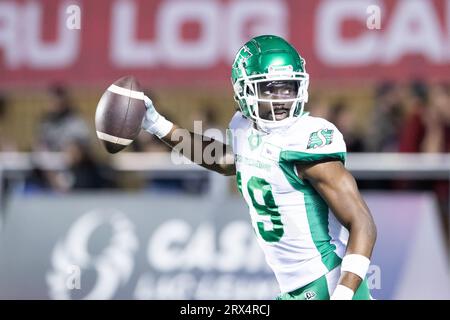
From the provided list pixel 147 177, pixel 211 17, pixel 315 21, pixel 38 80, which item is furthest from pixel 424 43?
pixel 38 80

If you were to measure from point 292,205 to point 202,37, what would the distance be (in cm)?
548

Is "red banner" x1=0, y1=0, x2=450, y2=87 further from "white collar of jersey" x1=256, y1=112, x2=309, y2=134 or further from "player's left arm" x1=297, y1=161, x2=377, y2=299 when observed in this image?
"player's left arm" x1=297, y1=161, x2=377, y2=299

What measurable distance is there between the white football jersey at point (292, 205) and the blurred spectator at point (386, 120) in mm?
4430

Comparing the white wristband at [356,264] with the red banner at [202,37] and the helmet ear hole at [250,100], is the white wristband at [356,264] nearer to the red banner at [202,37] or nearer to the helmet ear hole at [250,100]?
the helmet ear hole at [250,100]

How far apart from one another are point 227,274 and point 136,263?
2.47 feet

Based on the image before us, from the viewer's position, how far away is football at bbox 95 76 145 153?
14.5 feet

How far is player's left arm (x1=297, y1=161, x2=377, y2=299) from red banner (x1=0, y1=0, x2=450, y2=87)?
496cm

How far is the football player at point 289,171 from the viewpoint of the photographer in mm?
4012

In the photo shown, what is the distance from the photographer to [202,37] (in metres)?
9.38

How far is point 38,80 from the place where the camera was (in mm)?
9602

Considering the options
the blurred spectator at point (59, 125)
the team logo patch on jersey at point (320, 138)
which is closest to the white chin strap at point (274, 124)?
the team logo patch on jersey at point (320, 138)

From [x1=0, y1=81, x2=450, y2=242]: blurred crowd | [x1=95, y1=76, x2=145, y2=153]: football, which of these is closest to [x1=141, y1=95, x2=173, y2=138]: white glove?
[x1=95, y1=76, x2=145, y2=153]: football

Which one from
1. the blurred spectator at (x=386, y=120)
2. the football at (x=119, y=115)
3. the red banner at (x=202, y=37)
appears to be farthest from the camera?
the red banner at (x=202, y=37)
